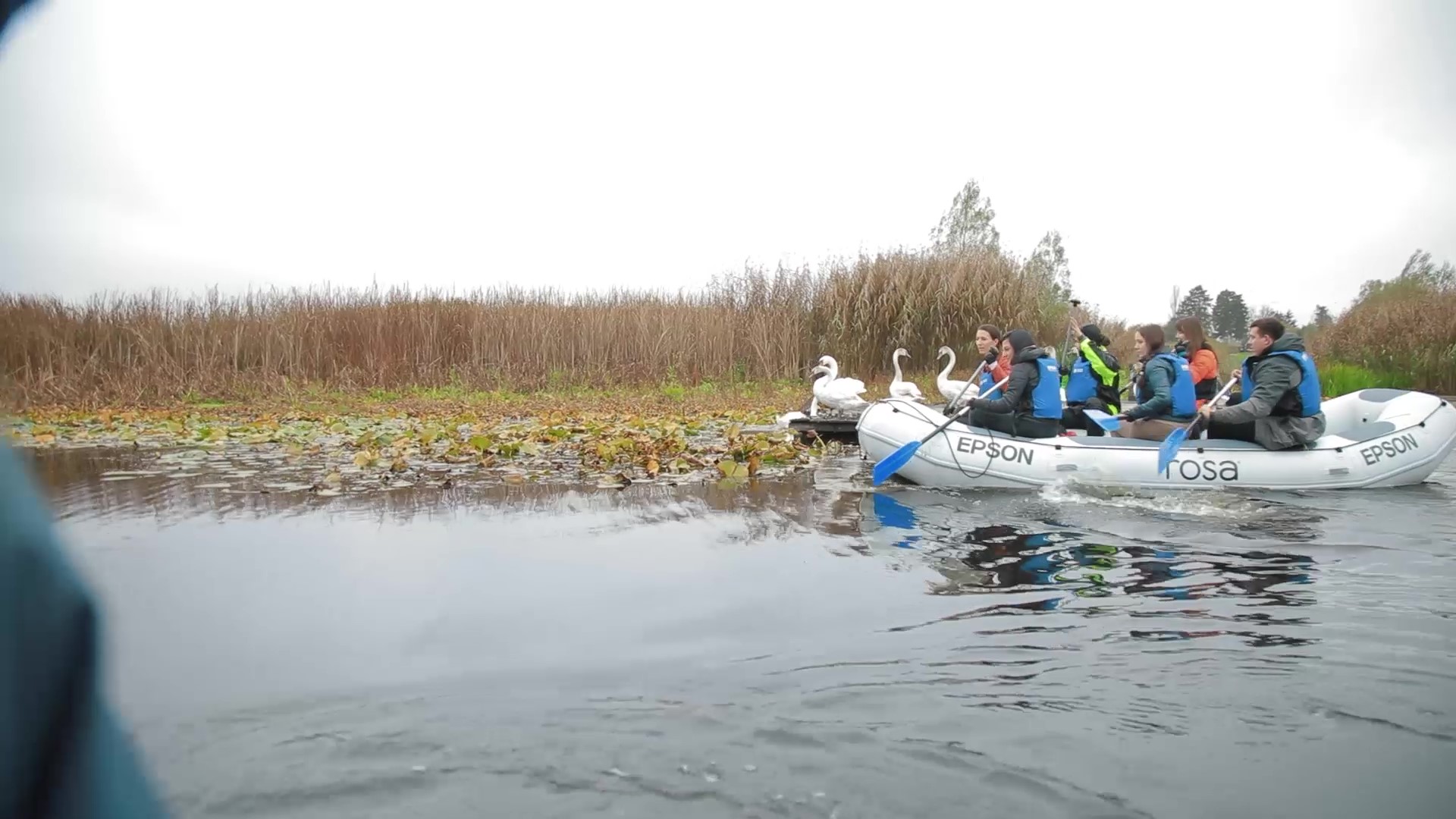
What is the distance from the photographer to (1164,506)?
26.1 ft

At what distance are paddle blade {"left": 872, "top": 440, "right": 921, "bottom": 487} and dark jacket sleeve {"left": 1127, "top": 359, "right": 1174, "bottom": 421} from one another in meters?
2.21

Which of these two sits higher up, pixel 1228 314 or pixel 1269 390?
pixel 1228 314

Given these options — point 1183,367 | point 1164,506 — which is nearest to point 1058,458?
point 1164,506

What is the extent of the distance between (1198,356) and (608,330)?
1169 centimetres

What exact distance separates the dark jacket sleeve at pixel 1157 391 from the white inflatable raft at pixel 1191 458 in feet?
2.16

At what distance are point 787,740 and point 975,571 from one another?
2694 millimetres

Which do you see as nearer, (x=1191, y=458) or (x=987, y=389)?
(x=1191, y=458)

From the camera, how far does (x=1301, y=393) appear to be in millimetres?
8617

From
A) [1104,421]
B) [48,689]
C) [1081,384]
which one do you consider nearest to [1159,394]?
[1104,421]

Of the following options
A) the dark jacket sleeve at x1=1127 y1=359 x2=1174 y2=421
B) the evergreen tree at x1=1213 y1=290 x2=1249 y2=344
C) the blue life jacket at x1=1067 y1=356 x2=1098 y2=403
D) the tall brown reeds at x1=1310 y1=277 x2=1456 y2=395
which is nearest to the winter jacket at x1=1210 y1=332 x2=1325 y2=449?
the dark jacket sleeve at x1=1127 y1=359 x2=1174 y2=421

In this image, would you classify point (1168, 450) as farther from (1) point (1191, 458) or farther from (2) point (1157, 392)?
(2) point (1157, 392)

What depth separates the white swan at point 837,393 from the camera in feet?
42.6

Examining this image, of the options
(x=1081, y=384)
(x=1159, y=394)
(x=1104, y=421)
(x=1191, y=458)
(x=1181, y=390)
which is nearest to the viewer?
(x=1191, y=458)

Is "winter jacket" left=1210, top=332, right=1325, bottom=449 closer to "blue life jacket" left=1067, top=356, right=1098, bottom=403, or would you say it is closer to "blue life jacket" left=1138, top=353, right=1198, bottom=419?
"blue life jacket" left=1138, top=353, right=1198, bottom=419
